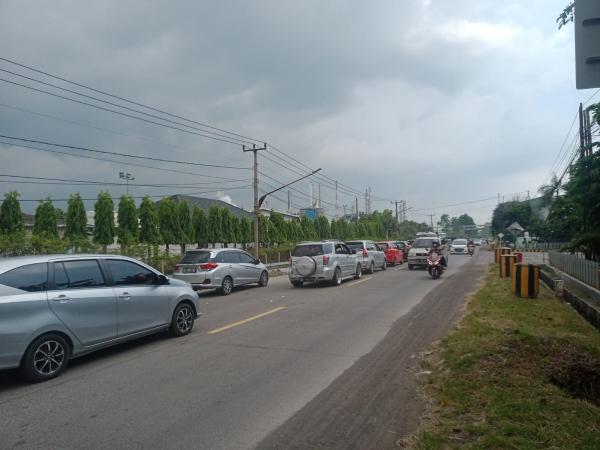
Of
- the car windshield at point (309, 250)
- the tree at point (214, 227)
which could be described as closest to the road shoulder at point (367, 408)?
the car windshield at point (309, 250)

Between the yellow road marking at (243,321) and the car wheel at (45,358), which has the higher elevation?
the car wheel at (45,358)

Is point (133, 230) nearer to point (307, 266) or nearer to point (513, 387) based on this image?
point (307, 266)

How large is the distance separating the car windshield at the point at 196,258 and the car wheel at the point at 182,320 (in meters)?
6.93

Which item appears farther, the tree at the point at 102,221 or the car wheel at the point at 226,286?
the tree at the point at 102,221

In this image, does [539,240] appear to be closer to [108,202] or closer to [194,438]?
[108,202]

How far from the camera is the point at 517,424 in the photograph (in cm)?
407

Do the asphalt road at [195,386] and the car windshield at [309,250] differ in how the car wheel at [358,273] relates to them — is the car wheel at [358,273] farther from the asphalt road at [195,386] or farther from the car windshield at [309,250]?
the asphalt road at [195,386]

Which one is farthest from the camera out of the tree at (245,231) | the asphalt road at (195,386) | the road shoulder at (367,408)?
the tree at (245,231)

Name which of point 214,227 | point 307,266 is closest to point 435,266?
point 307,266

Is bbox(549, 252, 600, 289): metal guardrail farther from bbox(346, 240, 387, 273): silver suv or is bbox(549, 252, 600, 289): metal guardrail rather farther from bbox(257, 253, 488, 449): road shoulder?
bbox(346, 240, 387, 273): silver suv

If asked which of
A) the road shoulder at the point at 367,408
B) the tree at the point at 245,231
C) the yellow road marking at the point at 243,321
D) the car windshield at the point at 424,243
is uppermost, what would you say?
the tree at the point at 245,231

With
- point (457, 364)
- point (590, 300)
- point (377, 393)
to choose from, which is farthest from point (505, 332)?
point (590, 300)

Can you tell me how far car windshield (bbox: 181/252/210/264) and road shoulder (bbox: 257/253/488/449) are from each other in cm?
911

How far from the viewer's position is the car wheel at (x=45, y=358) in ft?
19.1
